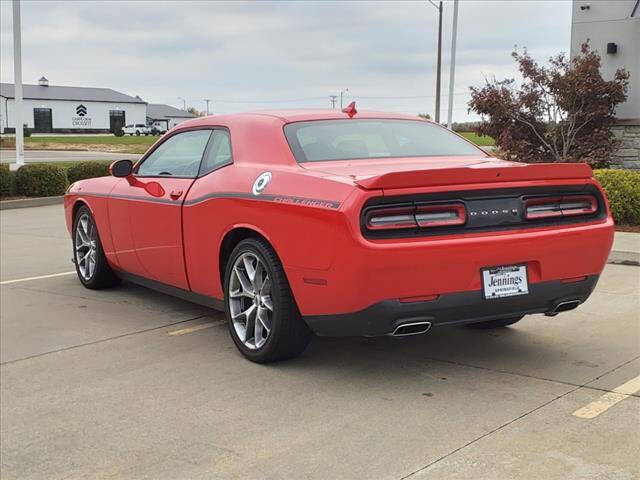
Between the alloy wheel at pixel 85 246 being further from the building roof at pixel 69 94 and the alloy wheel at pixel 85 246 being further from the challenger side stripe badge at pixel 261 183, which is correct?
the building roof at pixel 69 94

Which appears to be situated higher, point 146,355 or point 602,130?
point 602,130

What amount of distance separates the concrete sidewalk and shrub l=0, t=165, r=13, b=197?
12.8m

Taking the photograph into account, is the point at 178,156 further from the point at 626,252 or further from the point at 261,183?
the point at 626,252

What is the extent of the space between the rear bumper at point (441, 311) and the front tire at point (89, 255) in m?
3.34

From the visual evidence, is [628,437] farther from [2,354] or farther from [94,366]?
[2,354]

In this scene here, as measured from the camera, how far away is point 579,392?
4.36 metres

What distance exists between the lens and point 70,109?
9081cm

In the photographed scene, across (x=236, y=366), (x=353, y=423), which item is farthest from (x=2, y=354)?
(x=353, y=423)

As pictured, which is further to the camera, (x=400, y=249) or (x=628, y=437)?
(x=400, y=249)

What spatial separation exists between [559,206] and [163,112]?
118 meters

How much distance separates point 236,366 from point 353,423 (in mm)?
1278

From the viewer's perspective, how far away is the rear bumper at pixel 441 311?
4.25 meters

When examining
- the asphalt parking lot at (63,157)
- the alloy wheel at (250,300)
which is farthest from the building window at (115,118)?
the alloy wheel at (250,300)

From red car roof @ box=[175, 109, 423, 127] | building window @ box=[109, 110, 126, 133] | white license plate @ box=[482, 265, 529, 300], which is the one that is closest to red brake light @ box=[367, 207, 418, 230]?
white license plate @ box=[482, 265, 529, 300]
